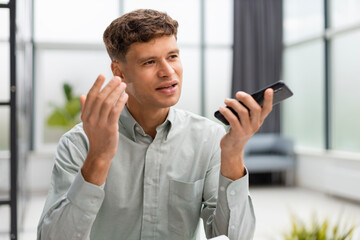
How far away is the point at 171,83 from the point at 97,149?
1.23 ft

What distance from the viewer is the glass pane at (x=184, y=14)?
7367mm

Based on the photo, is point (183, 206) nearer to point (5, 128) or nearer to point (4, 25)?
point (5, 128)

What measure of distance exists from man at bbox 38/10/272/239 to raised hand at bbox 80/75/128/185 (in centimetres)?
14

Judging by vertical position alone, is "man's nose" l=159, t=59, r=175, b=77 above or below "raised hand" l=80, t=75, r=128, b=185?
above

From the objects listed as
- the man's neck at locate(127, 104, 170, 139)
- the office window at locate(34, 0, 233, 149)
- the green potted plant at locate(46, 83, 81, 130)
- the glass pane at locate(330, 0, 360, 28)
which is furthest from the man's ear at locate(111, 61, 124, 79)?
the office window at locate(34, 0, 233, 149)

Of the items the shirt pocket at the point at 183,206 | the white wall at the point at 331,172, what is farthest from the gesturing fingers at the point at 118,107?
the white wall at the point at 331,172

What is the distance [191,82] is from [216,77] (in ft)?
1.49

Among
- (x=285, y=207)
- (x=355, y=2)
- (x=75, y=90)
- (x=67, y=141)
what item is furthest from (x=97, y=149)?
(x=75, y=90)

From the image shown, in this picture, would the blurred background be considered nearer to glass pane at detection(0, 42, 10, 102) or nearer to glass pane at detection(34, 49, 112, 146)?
glass pane at detection(34, 49, 112, 146)

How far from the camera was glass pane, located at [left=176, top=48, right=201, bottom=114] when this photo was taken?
7.50m

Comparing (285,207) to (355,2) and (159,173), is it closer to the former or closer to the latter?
(355,2)

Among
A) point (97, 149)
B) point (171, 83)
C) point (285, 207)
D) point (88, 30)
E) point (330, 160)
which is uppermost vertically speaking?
point (88, 30)

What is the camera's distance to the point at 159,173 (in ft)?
4.49

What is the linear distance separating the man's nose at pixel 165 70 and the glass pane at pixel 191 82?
→ 20.2 ft
